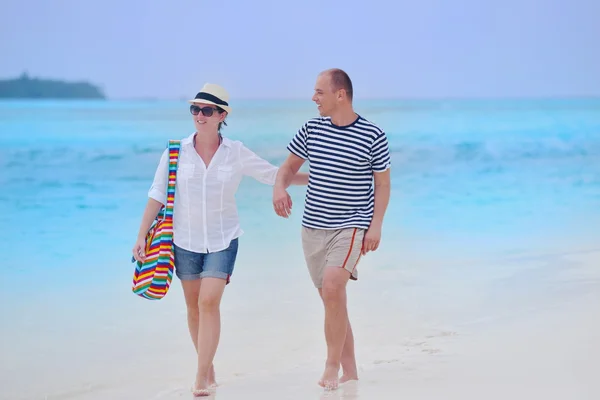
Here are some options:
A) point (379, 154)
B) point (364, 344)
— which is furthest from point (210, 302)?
point (364, 344)

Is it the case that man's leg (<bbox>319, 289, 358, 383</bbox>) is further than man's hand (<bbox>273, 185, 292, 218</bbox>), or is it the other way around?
man's leg (<bbox>319, 289, 358, 383</bbox>)

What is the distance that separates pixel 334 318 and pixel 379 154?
667mm

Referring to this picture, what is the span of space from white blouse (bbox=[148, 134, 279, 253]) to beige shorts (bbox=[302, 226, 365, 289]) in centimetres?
32

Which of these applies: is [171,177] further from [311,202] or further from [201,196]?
[311,202]

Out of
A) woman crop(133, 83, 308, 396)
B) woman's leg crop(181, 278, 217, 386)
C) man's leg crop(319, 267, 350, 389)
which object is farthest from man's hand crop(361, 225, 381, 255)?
woman's leg crop(181, 278, 217, 386)

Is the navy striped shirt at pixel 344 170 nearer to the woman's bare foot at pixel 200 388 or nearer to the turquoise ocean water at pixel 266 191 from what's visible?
the woman's bare foot at pixel 200 388

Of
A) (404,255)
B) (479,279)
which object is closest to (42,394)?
(479,279)

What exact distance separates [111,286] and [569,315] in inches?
110

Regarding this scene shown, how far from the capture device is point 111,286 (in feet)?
19.7

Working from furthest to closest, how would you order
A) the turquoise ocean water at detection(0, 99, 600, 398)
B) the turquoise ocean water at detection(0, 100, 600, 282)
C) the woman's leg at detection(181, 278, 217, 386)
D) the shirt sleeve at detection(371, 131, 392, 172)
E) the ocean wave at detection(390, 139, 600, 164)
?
the ocean wave at detection(390, 139, 600, 164) → the turquoise ocean water at detection(0, 100, 600, 282) → the turquoise ocean water at detection(0, 99, 600, 398) → the woman's leg at detection(181, 278, 217, 386) → the shirt sleeve at detection(371, 131, 392, 172)

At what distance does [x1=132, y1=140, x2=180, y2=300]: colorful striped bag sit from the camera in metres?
3.76

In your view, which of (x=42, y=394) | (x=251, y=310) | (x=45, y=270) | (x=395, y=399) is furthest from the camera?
(x=45, y=270)

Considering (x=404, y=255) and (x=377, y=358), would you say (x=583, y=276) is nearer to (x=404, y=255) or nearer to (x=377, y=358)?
(x=404, y=255)

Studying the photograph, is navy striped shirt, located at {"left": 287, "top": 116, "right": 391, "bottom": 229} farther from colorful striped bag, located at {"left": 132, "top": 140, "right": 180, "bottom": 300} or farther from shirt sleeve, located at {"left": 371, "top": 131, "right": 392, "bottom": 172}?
colorful striped bag, located at {"left": 132, "top": 140, "right": 180, "bottom": 300}
